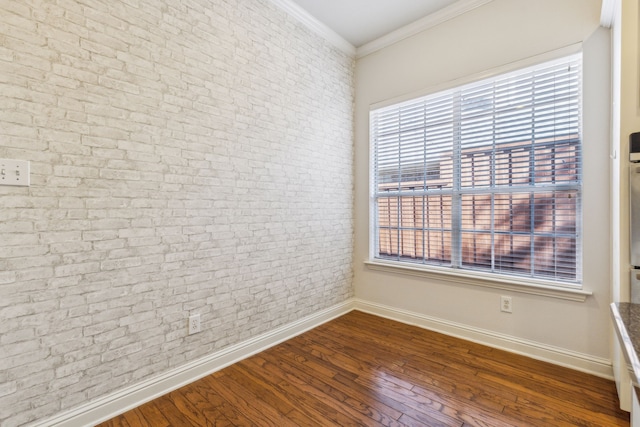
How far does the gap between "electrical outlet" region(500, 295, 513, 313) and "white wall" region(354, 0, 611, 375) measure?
31mm

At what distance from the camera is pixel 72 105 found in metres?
1.55

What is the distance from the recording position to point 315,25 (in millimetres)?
2877

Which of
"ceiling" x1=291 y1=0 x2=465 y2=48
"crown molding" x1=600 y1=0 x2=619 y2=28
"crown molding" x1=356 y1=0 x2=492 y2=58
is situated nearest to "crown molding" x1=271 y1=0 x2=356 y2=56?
"ceiling" x1=291 y1=0 x2=465 y2=48

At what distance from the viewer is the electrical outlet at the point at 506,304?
2.38 metres

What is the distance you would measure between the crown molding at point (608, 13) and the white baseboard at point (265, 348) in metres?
2.24

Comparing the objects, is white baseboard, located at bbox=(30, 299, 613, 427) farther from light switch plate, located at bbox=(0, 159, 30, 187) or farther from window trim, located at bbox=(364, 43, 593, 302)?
light switch plate, located at bbox=(0, 159, 30, 187)

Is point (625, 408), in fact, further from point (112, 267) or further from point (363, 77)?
point (363, 77)

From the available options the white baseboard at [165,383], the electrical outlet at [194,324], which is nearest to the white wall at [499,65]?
the white baseboard at [165,383]

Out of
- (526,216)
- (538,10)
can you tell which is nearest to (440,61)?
(538,10)

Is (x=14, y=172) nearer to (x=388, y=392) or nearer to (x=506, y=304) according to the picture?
(x=388, y=392)

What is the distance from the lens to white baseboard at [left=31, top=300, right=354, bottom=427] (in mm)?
1561

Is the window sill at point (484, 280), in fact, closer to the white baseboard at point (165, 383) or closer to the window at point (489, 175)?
the window at point (489, 175)

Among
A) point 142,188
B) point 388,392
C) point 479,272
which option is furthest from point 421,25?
point 388,392

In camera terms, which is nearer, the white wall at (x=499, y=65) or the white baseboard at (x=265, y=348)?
the white baseboard at (x=265, y=348)
